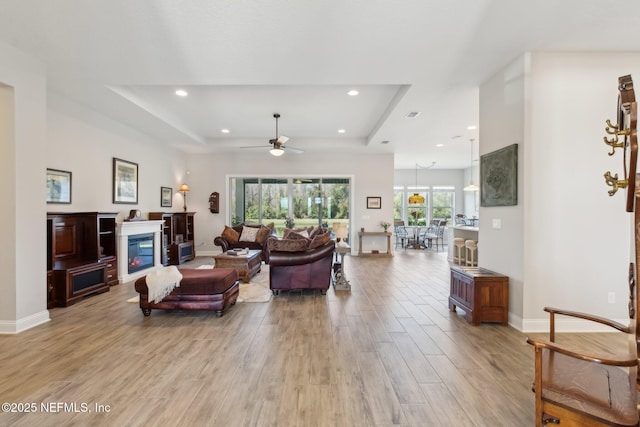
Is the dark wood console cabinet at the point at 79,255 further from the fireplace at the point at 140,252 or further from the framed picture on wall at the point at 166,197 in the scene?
the framed picture on wall at the point at 166,197

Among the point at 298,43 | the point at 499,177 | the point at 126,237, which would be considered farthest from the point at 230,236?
the point at 499,177

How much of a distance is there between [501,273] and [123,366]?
4.11m

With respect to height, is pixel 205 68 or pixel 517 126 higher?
pixel 205 68

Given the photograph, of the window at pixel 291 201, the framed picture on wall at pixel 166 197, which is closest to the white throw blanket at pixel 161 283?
the framed picture on wall at pixel 166 197

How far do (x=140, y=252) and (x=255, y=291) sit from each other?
3.08m

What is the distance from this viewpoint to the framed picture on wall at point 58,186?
457cm

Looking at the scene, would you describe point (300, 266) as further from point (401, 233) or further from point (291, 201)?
point (401, 233)

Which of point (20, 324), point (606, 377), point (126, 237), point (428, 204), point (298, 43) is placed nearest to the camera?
point (606, 377)

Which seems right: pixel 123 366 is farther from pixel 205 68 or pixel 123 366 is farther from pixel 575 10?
pixel 575 10

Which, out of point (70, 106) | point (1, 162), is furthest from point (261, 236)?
point (1, 162)

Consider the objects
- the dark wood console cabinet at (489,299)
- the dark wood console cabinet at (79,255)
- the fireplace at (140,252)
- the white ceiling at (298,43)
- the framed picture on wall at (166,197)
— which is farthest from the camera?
the framed picture on wall at (166,197)

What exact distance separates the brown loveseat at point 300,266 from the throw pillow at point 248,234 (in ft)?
10.2

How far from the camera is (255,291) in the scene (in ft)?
16.1

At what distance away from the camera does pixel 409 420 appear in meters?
1.90
